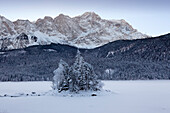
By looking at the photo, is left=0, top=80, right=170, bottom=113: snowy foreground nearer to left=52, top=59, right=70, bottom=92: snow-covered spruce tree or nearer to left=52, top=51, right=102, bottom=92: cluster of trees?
left=52, top=51, right=102, bottom=92: cluster of trees

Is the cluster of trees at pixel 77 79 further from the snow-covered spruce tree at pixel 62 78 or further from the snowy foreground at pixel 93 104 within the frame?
the snowy foreground at pixel 93 104

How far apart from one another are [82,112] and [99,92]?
33.4 meters

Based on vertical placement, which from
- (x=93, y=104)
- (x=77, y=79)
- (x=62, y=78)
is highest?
(x=62, y=78)

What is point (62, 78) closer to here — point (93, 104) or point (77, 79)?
point (77, 79)

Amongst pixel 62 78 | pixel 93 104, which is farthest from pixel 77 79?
pixel 93 104

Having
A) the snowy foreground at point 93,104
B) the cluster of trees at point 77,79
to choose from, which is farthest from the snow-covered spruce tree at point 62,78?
the snowy foreground at point 93,104

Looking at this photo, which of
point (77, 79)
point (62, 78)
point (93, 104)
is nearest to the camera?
point (93, 104)

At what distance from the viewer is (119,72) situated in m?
172

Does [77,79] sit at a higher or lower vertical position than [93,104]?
higher

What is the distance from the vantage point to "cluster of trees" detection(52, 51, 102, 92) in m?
71.2

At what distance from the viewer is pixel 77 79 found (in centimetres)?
7156

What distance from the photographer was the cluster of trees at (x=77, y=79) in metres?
71.2

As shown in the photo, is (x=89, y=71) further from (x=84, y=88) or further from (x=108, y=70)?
(x=108, y=70)

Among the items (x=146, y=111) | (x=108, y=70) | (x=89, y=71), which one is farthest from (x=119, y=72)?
(x=146, y=111)
